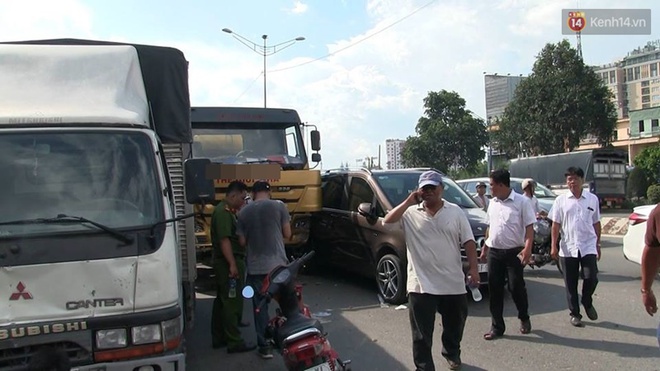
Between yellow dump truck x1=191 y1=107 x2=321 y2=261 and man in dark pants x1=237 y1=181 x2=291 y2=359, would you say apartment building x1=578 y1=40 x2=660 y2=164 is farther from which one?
man in dark pants x1=237 y1=181 x2=291 y2=359

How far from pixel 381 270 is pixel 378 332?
57.7 inches

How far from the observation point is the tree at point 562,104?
29.5m

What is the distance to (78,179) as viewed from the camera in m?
3.48

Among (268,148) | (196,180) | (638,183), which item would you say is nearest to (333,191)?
(268,148)

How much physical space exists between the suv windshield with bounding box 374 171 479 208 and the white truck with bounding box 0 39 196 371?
14.9ft

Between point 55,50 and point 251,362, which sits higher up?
point 55,50

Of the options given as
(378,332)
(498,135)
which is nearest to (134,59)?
(378,332)

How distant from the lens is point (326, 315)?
7082 millimetres

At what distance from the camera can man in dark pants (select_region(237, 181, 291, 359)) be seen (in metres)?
5.48

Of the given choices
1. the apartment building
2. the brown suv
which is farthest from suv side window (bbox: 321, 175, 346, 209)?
the apartment building

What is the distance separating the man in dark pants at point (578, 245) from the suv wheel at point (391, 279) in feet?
6.23

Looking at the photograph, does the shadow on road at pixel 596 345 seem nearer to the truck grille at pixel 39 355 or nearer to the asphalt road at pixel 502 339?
the asphalt road at pixel 502 339

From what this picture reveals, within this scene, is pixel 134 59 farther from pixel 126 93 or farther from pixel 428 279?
pixel 428 279

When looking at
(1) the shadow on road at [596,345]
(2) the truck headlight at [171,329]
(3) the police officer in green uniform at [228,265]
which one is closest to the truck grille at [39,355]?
(2) the truck headlight at [171,329]
